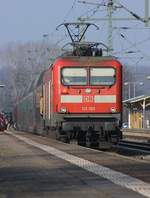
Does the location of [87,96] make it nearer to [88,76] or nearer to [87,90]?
[87,90]

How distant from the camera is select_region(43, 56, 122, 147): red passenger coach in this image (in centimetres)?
2612

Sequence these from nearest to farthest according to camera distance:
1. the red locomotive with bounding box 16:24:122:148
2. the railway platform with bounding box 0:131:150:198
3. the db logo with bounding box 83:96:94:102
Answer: the railway platform with bounding box 0:131:150:198
the red locomotive with bounding box 16:24:122:148
the db logo with bounding box 83:96:94:102

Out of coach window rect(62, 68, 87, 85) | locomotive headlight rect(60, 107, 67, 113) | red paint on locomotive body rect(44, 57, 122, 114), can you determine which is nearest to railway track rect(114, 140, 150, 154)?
red paint on locomotive body rect(44, 57, 122, 114)

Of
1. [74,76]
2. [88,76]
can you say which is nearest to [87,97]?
[88,76]

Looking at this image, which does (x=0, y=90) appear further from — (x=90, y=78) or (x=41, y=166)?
(x=41, y=166)

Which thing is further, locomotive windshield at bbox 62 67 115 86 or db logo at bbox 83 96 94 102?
locomotive windshield at bbox 62 67 115 86

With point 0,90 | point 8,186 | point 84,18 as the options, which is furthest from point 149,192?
point 0,90

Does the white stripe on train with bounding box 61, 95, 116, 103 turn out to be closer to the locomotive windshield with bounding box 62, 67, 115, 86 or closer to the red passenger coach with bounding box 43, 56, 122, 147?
the red passenger coach with bounding box 43, 56, 122, 147

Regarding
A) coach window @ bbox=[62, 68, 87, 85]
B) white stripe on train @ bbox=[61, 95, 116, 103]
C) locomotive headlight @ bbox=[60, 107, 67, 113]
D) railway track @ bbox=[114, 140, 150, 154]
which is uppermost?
coach window @ bbox=[62, 68, 87, 85]

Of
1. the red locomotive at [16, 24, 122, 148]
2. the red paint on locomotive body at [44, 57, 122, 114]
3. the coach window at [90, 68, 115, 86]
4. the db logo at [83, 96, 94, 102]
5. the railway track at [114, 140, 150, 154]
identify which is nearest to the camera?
the red locomotive at [16, 24, 122, 148]

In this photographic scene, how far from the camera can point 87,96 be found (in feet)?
86.8

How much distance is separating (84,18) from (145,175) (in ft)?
106

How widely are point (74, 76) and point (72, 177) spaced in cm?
1310

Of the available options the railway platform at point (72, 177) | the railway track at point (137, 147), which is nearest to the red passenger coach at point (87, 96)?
the railway track at point (137, 147)
